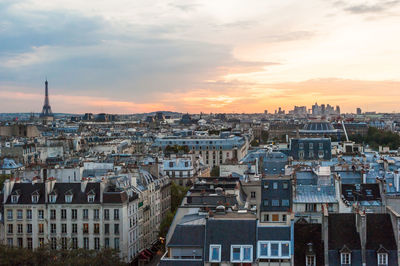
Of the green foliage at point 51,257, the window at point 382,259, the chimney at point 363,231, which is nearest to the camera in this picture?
the window at point 382,259

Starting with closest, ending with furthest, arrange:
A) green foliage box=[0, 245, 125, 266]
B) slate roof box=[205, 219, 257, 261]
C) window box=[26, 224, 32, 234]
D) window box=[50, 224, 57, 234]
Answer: slate roof box=[205, 219, 257, 261]
green foliage box=[0, 245, 125, 266]
window box=[50, 224, 57, 234]
window box=[26, 224, 32, 234]

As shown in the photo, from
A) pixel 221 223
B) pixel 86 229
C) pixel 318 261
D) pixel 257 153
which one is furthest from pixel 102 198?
pixel 257 153

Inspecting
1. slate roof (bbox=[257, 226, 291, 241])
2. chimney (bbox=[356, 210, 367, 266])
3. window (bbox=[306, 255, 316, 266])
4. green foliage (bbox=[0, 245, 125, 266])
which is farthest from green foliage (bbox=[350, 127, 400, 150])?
window (bbox=[306, 255, 316, 266])

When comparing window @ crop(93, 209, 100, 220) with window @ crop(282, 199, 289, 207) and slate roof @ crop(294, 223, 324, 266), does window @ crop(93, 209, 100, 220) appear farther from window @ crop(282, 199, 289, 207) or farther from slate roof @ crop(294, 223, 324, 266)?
slate roof @ crop(294, 223, 324, 266)

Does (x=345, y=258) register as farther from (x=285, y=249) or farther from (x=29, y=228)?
(x=29, y=228)

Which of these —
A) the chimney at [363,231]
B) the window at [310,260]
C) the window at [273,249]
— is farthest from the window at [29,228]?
the chimney at [363,231]

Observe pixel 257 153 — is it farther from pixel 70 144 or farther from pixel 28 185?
pixel 70 144

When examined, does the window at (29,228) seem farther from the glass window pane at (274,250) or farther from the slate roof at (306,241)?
the slate roof at (306,241)
